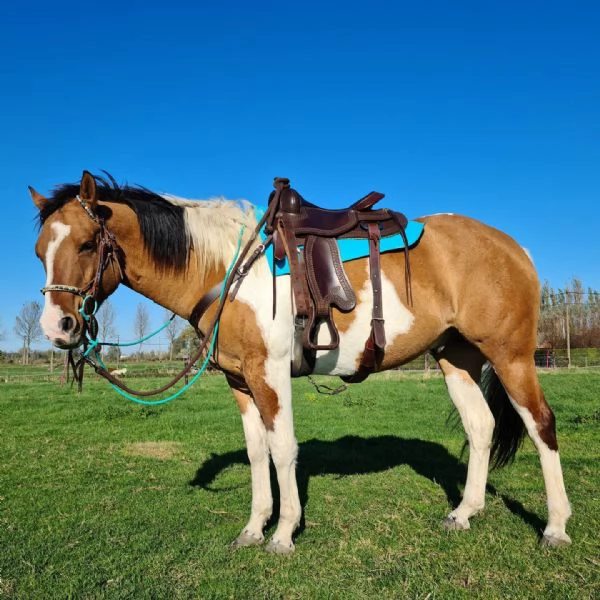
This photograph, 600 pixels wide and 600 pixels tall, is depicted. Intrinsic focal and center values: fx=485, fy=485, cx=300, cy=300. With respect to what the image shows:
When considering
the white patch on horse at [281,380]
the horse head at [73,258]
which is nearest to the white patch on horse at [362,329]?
the white patch on horse at [281,380]

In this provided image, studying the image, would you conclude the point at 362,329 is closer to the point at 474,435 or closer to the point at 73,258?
the point at 474,435

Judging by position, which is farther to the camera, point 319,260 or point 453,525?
point 453,525

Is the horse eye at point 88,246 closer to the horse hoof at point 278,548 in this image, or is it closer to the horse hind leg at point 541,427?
the horse hoof at point 278,548

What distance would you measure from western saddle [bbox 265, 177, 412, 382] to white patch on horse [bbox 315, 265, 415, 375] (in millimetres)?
49

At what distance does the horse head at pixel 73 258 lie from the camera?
344cm

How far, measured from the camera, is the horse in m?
3.60

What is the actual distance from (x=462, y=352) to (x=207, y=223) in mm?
2690

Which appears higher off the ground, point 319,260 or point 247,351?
point 319,260

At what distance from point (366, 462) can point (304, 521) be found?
232 cm

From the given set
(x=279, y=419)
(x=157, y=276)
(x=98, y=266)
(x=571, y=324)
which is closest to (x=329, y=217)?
(x=157, y=276)

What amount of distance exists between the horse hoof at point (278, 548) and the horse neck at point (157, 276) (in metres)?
1.87

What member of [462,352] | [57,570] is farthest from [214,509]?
[462,352]

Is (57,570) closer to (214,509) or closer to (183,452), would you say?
(214,509)

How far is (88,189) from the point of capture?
3580mm
